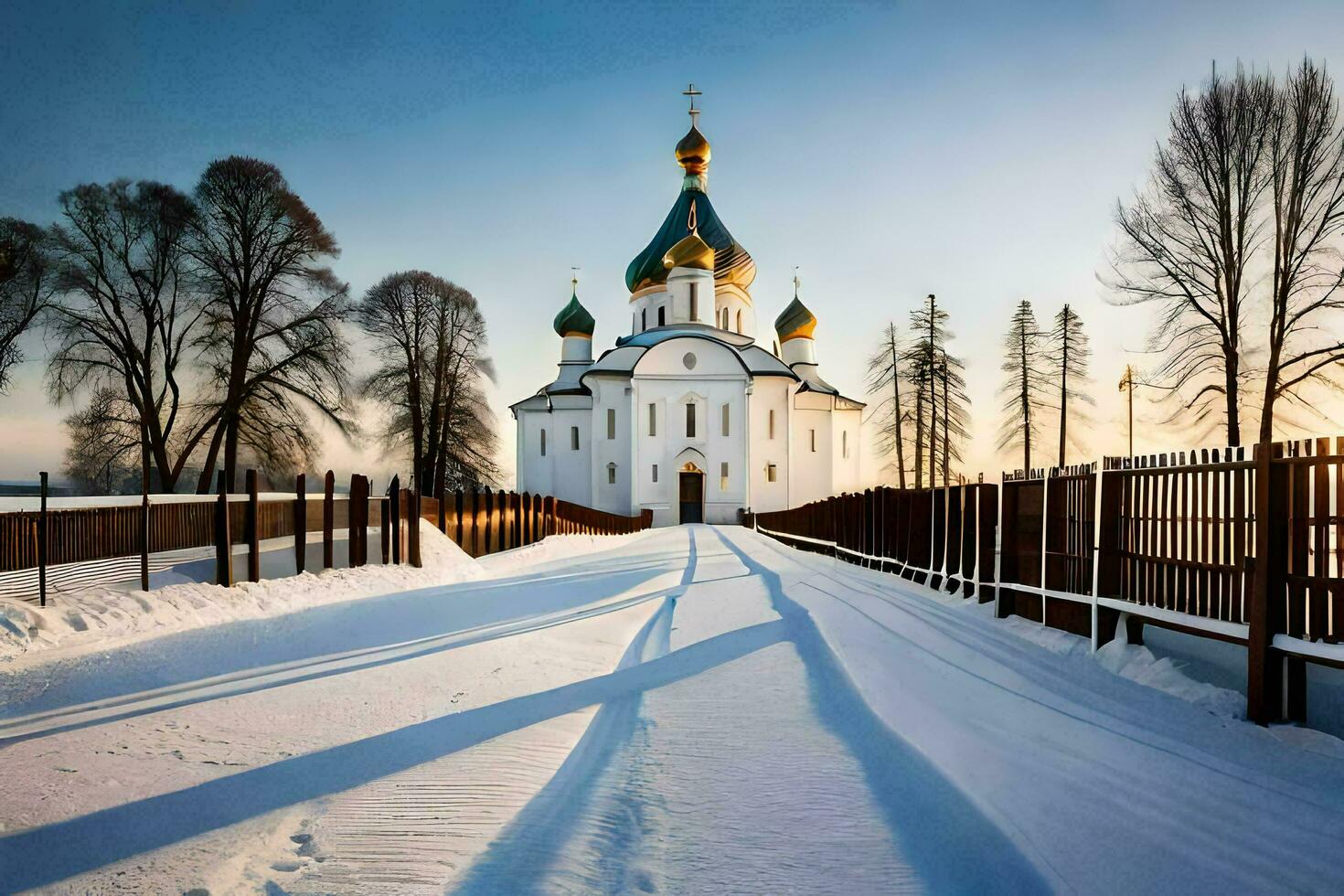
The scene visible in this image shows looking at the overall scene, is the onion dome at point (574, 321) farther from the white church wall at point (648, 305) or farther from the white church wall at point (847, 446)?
the white church wall at point (847, 446)

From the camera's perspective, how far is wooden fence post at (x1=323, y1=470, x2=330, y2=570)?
10.0 metres

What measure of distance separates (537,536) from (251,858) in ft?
61.7

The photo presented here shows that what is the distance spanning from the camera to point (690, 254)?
1970 inches

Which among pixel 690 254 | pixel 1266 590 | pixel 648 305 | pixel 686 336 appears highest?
pixel 690 254

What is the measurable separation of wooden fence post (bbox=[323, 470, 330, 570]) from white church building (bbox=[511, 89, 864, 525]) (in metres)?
32.7

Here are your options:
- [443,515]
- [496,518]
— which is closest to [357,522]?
[443,515]

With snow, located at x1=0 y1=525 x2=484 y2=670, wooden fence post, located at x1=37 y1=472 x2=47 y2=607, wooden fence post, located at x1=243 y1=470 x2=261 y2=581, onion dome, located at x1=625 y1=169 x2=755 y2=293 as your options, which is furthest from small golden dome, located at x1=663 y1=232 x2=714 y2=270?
wooden fence post, located at x1=37 y1=472 x2=47 y2=607

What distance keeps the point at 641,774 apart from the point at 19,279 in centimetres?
1352

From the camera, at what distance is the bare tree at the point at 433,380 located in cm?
3181

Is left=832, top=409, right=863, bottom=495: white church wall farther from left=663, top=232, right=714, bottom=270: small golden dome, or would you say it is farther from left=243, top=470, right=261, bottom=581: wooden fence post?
left=243, top=470, right=261, bottom=581: wooden fence post

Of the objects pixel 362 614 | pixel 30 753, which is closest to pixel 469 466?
pixel 362 614

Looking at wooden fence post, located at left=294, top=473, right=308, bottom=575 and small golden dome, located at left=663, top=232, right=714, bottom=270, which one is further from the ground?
small golden dome, located at left=663, top=232, right=714, bottom=270

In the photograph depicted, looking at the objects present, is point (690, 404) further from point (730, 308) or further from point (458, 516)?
point (458, 516)

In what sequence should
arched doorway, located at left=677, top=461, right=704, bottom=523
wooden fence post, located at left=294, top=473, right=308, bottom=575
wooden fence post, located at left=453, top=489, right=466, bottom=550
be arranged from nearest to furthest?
wooden fence post, located at left=294, top=473, right=308, bottom=575 < wooden fence post, located at left=453, top=489, right=466, bottom=550 < arched doorway, located at left=677, top=461, right=704, bottom=523
